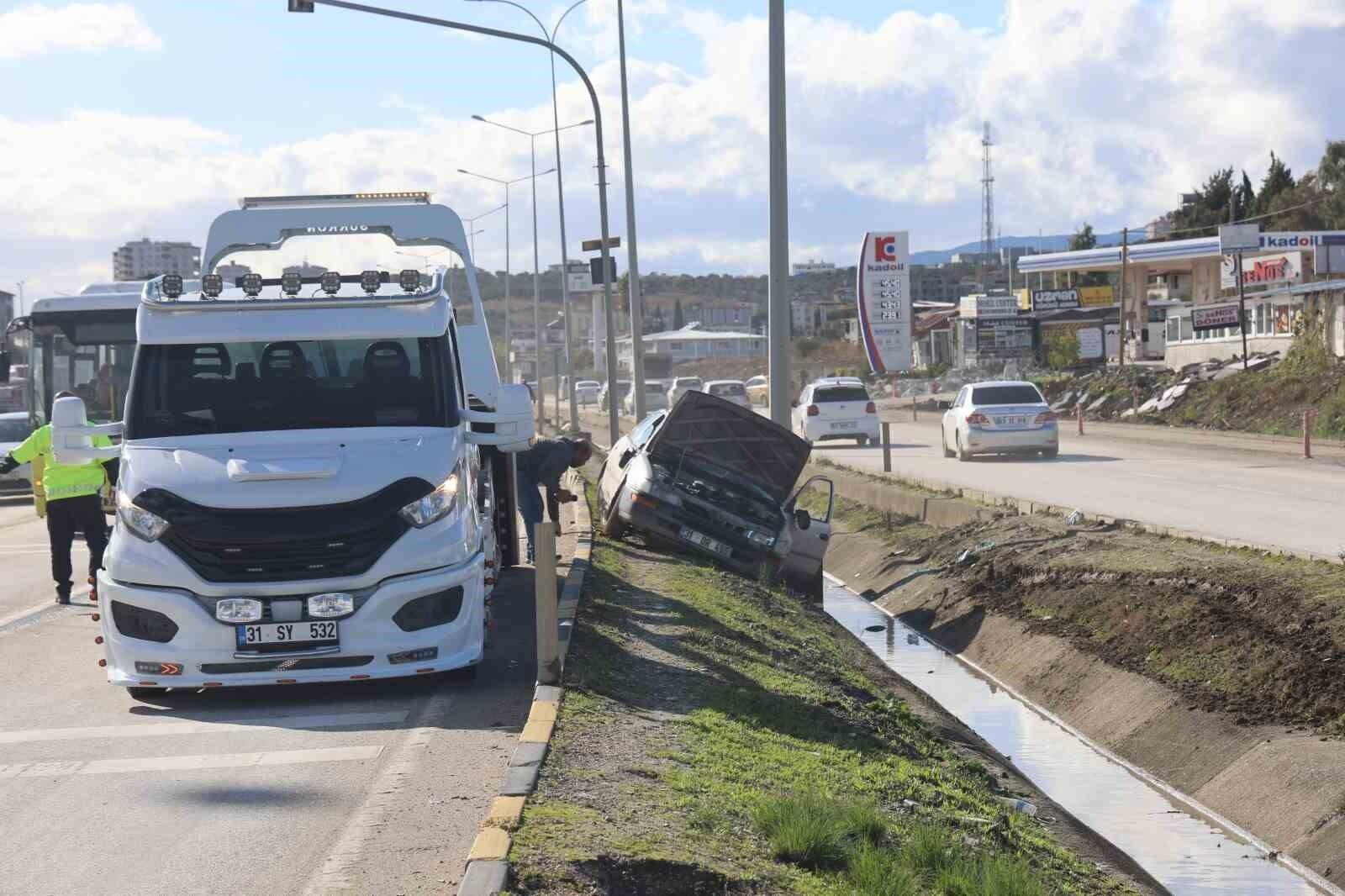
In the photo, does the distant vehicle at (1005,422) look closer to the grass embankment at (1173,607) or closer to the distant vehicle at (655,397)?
the grass embankment at (1173,607)

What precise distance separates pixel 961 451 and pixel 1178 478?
7048 millimetres

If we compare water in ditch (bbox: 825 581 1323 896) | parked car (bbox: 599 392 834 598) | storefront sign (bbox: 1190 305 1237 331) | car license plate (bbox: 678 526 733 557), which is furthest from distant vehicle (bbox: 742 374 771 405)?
water in ditch (bbox: 825 581 1323 896)

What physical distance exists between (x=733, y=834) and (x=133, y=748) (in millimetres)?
3734

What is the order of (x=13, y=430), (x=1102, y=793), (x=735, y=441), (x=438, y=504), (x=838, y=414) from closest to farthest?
(x=438, y=504)
(x=1102, y=793)
(x=735, y=441)
(x=13, y=430)
(x=838, y=414)

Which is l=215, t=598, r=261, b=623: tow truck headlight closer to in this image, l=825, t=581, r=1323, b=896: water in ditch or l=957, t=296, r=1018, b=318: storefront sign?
l=825, t=581, r=1323, b=896: water in ditch

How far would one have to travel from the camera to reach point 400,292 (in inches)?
451

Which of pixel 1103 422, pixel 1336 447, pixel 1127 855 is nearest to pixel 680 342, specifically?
pixel 1103 422

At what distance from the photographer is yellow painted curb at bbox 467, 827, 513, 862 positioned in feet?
20.0

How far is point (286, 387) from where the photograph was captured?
10.9 metres

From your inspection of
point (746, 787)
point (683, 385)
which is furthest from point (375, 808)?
point (683, 385)

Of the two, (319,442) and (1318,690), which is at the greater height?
(319,442)

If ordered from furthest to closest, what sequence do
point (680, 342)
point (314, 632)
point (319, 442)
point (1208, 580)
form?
1. point (680, 342)
2. point (1208, 580)
3. point (319, 442)
4. point (314, 632)

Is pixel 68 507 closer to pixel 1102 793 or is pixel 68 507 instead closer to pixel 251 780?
pixel 251 780

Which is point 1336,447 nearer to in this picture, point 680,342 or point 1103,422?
point 1103,422
